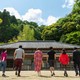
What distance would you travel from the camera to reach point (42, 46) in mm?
43062

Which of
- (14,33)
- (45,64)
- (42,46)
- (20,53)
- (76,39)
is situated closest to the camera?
(20,53)

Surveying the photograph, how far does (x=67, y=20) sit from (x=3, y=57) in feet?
150

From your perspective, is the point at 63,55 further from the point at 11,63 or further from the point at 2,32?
the point at 2,32

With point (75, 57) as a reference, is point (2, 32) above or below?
above

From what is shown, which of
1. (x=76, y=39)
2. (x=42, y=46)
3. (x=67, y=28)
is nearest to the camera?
(x=42, y=46)

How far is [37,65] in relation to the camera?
18.7 m

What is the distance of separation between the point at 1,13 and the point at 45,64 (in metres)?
54.6

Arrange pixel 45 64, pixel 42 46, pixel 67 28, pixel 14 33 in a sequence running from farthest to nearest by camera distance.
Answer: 1. pixel 14 33
2. pixel 67 28
3. pixel 42 46
4. pixel 45 64

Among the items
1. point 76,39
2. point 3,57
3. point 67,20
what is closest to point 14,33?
point 67,20

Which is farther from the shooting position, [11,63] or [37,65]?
[11,63]

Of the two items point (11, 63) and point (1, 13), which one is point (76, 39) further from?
point (1, 13)

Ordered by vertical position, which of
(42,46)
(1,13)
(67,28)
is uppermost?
(1,13)

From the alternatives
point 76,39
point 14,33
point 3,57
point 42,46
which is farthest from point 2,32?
Answer: point 3,57

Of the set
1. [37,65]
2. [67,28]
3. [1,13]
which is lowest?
[37,65]
